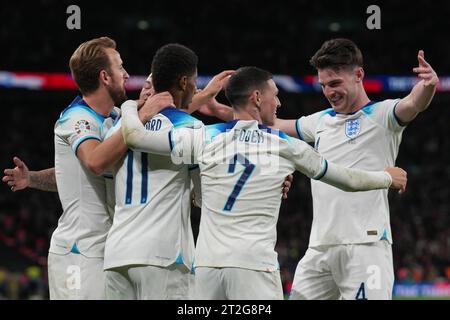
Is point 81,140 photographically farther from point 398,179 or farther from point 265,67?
point 265,67

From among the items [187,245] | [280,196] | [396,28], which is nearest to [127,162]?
[187,245]

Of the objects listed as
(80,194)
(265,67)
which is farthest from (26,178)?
(265,67)

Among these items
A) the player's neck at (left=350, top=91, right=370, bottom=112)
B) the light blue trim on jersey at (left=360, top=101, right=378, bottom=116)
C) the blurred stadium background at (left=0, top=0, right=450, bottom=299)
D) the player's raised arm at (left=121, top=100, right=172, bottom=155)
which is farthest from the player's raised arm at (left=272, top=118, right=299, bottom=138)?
the blurred stadium background at (left=0, top=0, right=450, bottom=299)

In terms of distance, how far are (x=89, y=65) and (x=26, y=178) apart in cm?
116

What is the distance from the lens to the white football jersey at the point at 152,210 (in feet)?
14.6

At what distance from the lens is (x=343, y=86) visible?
5.56 metres

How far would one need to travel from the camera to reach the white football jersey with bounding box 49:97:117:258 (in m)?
4.94

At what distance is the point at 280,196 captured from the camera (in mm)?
4613

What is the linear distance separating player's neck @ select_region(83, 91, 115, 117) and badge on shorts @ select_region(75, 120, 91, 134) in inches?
9.7

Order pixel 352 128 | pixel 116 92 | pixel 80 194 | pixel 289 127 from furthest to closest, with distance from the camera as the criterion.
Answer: pixel 289 127 → pixel 352 128 → pixel 116 92 → pixel 80 194

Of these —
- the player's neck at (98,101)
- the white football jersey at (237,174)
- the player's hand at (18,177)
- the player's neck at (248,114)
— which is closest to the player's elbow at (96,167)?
the white football jersey at (237,174)

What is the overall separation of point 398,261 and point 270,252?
695 inches
